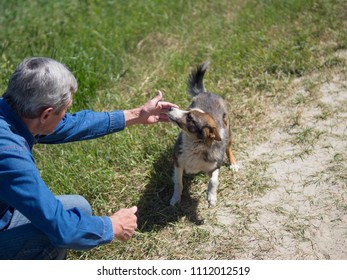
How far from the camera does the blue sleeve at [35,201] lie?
2363mm

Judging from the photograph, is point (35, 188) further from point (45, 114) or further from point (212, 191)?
point (212, 191)

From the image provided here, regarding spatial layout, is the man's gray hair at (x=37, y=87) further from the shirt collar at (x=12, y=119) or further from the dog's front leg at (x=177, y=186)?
the dog's front leg at (x=177, y=186)

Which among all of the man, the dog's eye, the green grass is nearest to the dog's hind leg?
the green grass

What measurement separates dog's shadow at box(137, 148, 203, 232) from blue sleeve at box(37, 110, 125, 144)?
887 mm

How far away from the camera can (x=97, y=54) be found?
5.92 metres

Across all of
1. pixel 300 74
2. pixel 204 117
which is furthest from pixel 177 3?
pixel 204 117

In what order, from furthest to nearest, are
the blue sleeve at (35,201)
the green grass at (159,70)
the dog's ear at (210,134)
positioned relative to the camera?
the green grass at (159,70) → the dog's ear at (210,134) → the blue sleeve at (35,201)

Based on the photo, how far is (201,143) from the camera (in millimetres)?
3918

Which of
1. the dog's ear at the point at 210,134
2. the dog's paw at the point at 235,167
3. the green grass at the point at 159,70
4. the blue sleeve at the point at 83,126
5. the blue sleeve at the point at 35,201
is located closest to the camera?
the blue sleeve at the point at 35,201

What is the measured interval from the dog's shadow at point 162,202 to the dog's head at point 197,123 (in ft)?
1.89

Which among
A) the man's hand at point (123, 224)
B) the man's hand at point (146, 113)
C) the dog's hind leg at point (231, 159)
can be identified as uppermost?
the man's hand at point (146, 113)

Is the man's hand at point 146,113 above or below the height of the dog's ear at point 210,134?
above

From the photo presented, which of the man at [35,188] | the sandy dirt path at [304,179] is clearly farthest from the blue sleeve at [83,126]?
the sandy dirt path at [304,179]

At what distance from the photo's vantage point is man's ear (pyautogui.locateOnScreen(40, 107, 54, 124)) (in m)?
2.59
